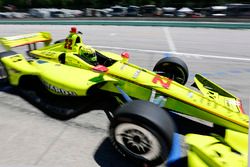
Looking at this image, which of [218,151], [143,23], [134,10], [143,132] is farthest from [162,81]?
[134,10]

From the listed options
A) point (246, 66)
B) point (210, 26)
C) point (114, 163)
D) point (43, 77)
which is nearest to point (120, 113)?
point (114, 163)

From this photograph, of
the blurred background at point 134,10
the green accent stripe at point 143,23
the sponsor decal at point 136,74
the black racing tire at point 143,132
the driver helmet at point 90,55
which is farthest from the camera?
the blurred background at point 134,10

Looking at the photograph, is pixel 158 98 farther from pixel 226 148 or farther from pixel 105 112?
pixel 226 148

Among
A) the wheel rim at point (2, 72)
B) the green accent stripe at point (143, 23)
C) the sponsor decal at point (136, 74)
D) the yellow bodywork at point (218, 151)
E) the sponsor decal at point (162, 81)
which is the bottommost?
the green accent stripe at point (143, 23)

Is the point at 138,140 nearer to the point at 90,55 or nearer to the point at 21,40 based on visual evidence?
the point at 90,55

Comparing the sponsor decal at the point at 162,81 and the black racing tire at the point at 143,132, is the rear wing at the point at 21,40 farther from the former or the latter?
the black racing tire at the point at 143,132

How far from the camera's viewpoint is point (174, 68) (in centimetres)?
593

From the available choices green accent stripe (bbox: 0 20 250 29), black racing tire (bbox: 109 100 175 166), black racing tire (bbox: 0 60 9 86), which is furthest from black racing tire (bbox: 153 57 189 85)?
green accent stripe (bbox: 0 20 250 29)

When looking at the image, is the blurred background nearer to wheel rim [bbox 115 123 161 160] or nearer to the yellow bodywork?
the yellow bodywork

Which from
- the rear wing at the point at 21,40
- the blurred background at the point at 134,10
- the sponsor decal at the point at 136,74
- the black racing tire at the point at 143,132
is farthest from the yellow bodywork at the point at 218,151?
the blurred background at the point at 134,10

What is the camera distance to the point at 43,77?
17.1 ft

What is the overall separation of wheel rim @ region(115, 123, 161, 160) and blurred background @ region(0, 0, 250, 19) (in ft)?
70.9

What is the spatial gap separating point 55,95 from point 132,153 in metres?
2.60

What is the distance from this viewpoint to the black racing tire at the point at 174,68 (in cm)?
587
